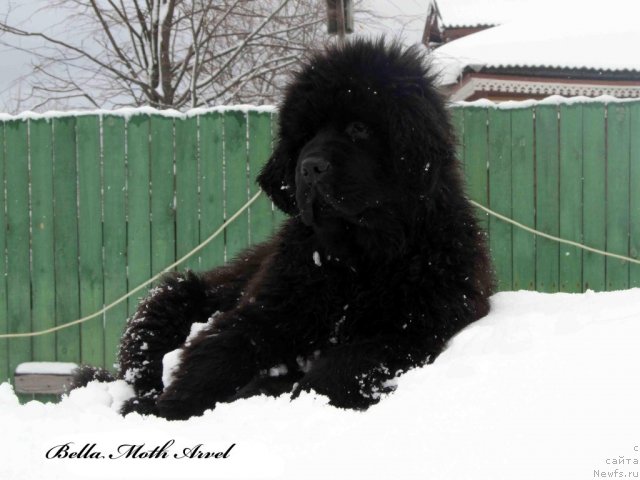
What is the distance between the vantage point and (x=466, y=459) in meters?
1.48

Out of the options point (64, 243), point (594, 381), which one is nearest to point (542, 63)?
point (64, 243)

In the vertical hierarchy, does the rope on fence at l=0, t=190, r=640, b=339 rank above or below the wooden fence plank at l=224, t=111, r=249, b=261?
below

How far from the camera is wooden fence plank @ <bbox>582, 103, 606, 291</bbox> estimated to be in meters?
5.24

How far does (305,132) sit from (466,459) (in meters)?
1.70

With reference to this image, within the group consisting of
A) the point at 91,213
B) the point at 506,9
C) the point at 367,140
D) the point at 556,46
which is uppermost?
the point at 506,9

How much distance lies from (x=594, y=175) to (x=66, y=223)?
4.09 meters

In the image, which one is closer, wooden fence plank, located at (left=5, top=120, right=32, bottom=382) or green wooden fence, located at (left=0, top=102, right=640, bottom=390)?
green wooden fence, located at (left=0, top=102, right=640, bottom=390)

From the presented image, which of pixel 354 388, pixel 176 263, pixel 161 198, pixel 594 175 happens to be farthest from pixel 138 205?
pixel 354 388

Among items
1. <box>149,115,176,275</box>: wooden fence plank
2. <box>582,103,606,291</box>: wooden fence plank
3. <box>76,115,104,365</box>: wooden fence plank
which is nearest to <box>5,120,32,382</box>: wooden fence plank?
<box>76,115,104,365</box>: wooden fence plank

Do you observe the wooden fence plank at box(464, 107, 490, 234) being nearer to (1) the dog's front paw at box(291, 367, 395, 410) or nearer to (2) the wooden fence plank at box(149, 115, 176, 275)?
(2) the wooden fence plank at box(149, 115, 176, 275)

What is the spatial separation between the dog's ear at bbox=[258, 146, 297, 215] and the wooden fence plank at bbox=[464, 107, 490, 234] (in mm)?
2597

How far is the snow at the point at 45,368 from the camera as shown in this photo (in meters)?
5.43

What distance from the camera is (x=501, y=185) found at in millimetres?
5305

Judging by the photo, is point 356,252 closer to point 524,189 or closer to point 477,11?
point 524,189
